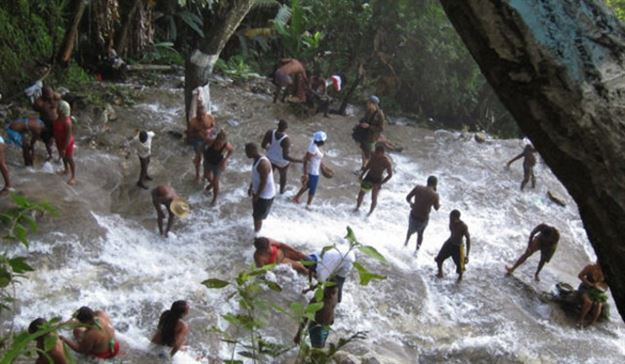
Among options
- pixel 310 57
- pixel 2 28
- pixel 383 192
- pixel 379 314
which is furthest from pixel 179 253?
pixel 310 57

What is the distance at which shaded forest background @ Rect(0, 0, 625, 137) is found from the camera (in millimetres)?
12383

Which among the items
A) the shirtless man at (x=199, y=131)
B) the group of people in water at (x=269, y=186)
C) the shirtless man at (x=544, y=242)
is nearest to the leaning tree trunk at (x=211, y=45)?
the group of people in water at (x=269, y=186)

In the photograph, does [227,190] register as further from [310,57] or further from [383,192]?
[310,57]

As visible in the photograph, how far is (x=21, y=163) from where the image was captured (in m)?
8.95

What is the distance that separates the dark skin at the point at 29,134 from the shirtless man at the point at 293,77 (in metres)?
5.59

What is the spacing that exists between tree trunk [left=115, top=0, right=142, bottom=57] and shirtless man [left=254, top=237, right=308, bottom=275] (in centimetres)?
753

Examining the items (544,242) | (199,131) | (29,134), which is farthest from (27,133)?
(544,242)

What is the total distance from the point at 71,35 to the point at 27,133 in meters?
3.50

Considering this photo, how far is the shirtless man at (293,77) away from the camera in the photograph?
13055 mm

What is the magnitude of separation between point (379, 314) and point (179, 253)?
2752 millimetres

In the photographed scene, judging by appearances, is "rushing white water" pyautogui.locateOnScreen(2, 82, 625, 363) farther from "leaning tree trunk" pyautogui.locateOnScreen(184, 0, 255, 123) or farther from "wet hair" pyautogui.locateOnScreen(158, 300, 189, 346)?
"leaning tree trunk" pyautogui.locateOnScreen(184, 0, 255, 123)

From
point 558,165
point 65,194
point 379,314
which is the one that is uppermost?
point 558,165

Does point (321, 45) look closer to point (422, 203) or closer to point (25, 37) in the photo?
point (25, 37)

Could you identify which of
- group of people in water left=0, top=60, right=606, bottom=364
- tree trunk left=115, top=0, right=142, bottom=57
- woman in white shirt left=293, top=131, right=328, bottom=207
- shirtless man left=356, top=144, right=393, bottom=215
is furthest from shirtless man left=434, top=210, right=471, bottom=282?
tree trunk left=115, top=0, right=142, bottom=57
